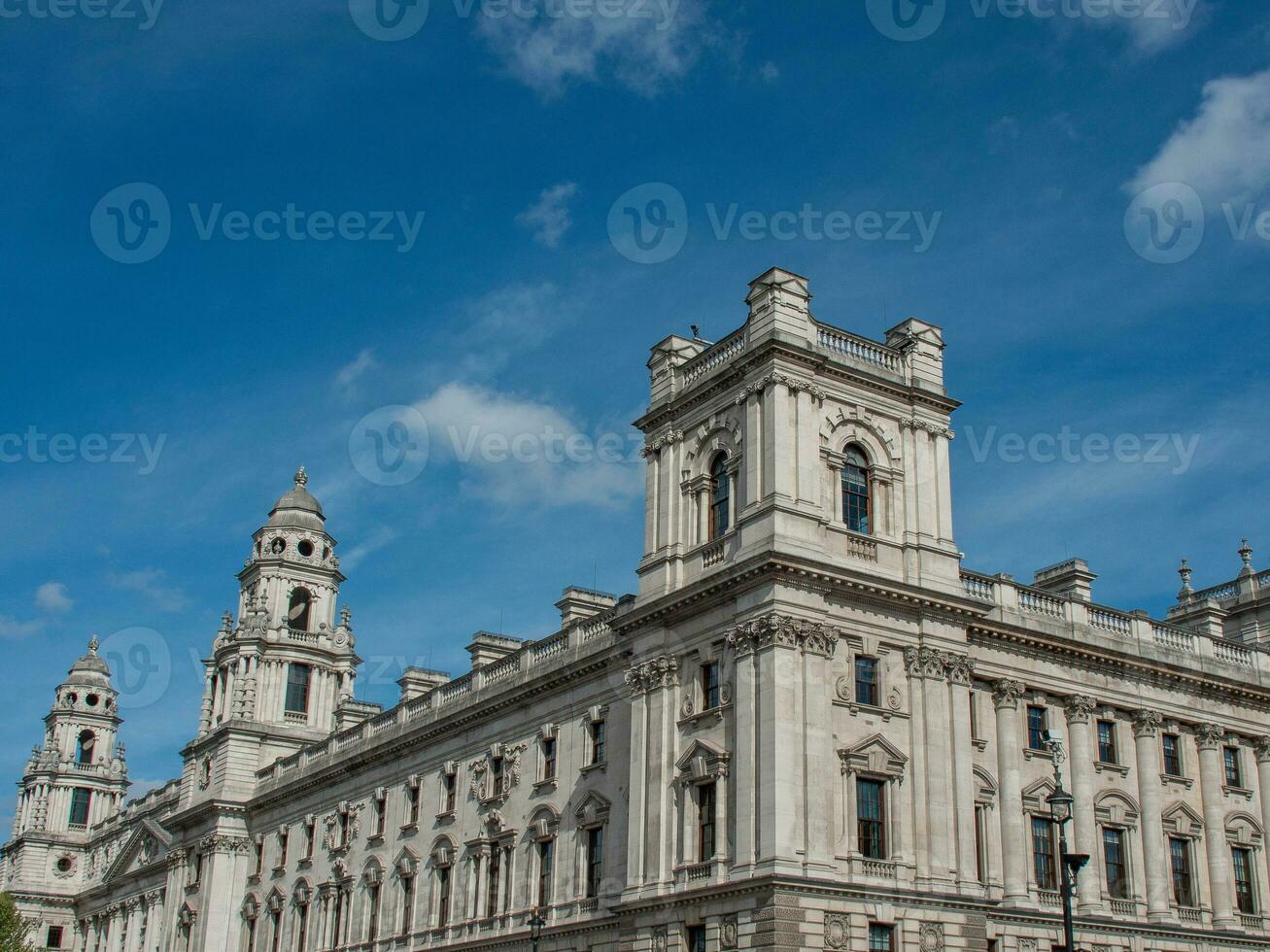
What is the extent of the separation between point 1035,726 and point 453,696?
24.9 meters

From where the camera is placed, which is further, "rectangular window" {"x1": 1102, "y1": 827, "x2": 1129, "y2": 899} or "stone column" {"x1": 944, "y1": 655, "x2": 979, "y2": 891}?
"rectangular window" {"x1": 1102, "y1": 827, "x2": 1129, "y2": 899}

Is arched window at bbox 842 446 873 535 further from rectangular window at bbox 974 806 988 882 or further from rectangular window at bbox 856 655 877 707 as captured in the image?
rectangular window at bbox 974 806 988 882

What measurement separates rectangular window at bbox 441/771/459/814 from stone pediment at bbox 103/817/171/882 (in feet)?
104

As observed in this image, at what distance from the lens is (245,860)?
78250 millimetres

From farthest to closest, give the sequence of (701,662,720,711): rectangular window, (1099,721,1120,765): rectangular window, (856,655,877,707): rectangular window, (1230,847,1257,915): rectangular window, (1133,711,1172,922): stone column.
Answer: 1. (1230,847,1257,915): rectangular window
2. (1099,721,1120,765): rectangular window
3. (1133,711,1172,922): stone column
4. (701,662,720,711): rectangular window
5. (856,655,877,707): rectangular window

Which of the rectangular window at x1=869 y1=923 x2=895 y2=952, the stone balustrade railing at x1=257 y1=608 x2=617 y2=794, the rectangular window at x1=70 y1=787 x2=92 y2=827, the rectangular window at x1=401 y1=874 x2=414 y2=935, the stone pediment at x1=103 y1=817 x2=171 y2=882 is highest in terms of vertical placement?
the rectangular window at x1=70 y1=787 x2=92 y2=827

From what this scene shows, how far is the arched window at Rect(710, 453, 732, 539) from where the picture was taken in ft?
153

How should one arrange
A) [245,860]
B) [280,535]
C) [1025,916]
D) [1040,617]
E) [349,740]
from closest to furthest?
[1025,916] < [1040,617] < [349,740] < [245,860] < [280,535]

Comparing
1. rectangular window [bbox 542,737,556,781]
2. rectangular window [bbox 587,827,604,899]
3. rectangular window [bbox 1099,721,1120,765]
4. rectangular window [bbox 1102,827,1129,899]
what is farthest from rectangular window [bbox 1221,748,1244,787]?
rectangular window [bbox 542,737,556,781]

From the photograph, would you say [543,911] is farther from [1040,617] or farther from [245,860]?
[245,860]

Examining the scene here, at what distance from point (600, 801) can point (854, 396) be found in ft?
52.6

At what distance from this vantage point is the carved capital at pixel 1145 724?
169 ft

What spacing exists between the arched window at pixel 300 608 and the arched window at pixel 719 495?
46478mm

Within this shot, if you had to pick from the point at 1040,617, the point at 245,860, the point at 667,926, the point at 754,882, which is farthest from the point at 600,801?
the point at 245,860
